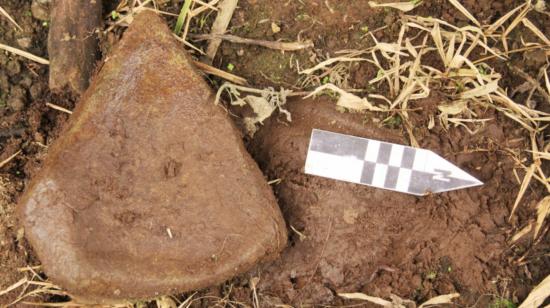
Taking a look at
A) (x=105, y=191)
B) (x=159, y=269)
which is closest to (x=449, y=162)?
(x=159, y=269)

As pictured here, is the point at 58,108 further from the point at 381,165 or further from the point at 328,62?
the point at 381,165

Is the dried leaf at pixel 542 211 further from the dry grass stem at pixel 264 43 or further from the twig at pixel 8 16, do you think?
the twig at pixel 8 16

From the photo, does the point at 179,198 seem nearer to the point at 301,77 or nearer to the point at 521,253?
the point at 301,77

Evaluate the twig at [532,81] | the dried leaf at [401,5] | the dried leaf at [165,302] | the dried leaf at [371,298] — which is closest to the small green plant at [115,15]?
the dried leaf at [401,5]

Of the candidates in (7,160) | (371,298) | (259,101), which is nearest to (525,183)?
(371,298)

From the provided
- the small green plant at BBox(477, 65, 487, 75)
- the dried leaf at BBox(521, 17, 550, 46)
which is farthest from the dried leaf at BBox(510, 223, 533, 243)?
the dried leaf at BBox(521, 17, 550, 46)
